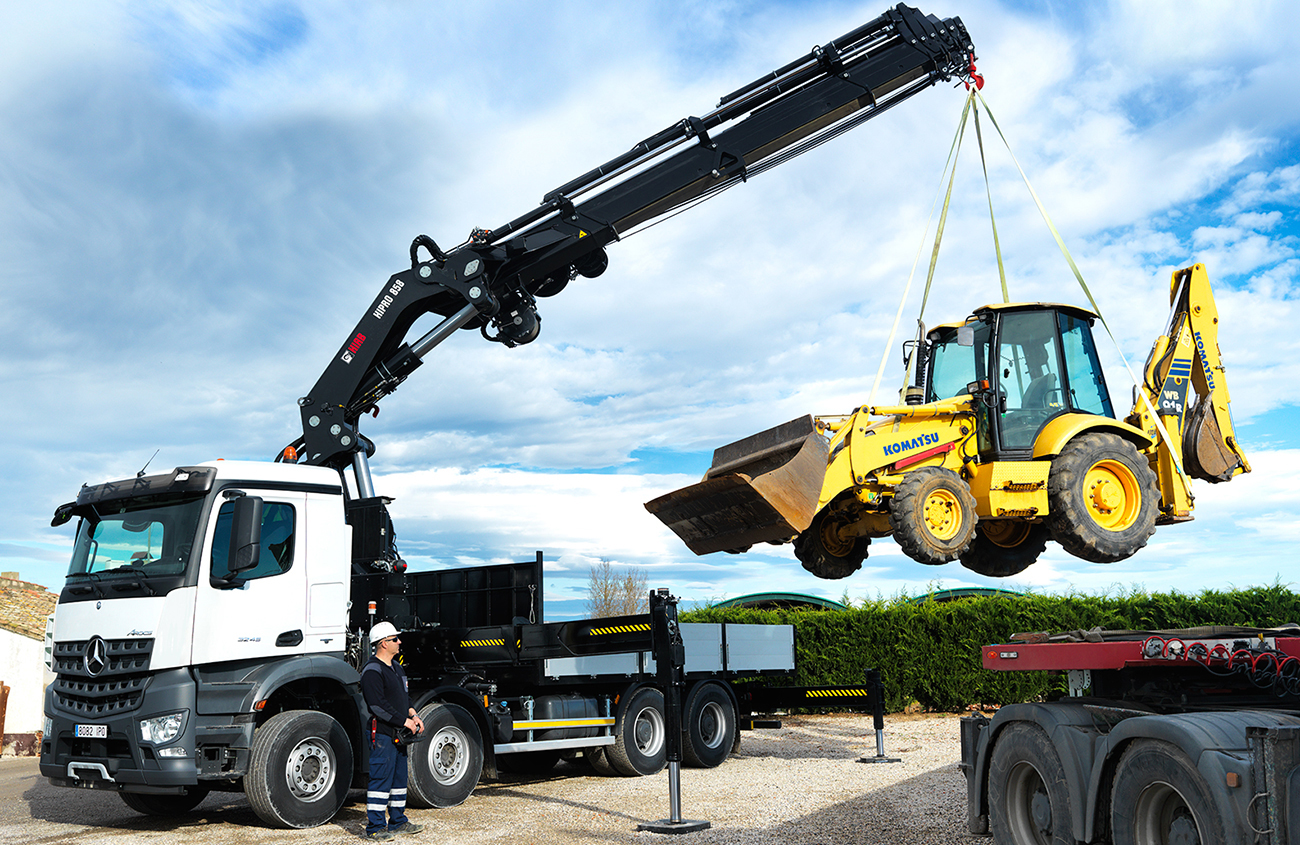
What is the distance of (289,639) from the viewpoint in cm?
953

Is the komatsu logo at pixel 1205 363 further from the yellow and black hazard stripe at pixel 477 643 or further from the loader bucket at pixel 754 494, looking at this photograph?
the yellow and black hazard stripe at pixel 477 643

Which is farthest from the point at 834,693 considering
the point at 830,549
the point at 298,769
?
the point at 298,769

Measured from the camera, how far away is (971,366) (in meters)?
11.2

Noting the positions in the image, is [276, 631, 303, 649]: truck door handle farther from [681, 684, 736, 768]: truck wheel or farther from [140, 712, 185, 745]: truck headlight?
[681, 684, 736, 768]: truck wheel

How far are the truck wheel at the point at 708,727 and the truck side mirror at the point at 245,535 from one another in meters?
6.02

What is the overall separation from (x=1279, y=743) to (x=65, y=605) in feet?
30.7

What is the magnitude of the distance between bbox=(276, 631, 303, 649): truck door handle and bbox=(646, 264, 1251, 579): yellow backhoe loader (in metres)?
3.65

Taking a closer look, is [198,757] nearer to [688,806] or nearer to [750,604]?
[688,806]

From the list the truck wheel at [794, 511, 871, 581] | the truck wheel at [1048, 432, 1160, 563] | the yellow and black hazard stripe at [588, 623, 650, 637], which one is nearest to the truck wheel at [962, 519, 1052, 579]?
the truck wheel at [1048, 432, 1160, 563]

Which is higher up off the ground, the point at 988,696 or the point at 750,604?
the point at 750,604

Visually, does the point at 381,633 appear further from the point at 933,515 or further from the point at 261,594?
the point at 933,515

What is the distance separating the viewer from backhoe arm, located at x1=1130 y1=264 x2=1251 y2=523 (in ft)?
36.5

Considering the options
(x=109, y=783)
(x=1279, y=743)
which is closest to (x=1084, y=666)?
(x=1279, y=743)

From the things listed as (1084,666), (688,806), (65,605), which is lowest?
(688,806)
